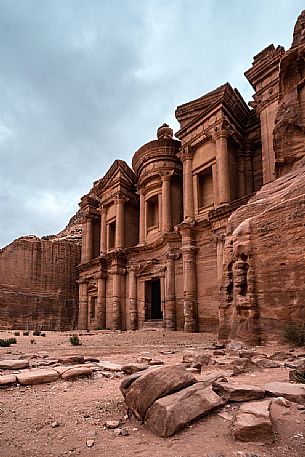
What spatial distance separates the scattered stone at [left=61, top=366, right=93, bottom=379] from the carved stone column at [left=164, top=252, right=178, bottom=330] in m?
13.8

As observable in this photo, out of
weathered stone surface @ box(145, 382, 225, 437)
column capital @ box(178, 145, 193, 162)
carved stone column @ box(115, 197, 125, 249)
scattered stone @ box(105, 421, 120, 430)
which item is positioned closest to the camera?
weathered stone surface @ box(145, 382, 225, 437)

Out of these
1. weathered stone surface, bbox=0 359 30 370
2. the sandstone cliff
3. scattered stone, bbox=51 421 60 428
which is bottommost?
weathered stone surface, bbox=0 359 30 370

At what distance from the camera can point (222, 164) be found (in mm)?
17953

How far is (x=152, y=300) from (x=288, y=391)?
20.6 m

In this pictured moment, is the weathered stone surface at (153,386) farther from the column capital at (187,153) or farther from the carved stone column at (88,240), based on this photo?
the carved stone column at (88,240)

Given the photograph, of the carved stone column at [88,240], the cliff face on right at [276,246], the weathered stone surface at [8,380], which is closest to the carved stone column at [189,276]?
the cliff face on right at [276,246]

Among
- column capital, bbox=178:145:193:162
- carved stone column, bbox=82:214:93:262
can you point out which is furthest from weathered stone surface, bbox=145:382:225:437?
carved stone column, bbox=82:214:93:262

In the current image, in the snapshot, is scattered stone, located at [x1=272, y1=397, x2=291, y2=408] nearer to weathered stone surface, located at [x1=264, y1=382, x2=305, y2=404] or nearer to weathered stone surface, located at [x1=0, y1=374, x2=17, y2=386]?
weathered stone surface, located at [x1=264, y1=382, x2=305, y2=404]

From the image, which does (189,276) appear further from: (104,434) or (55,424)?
(104,434)

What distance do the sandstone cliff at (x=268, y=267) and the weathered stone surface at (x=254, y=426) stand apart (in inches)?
170

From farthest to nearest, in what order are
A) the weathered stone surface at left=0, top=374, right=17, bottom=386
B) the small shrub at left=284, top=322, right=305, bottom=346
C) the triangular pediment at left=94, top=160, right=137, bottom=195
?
1. the triangular pediment at left=94, top=160, right=137, bottom=195
2. the small shrub at left=284, top=322, right=305, bottom=346
3. the weathered stone surface at left=0, top=374, right=17, bottom=386

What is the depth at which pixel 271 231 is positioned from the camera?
7.38 m

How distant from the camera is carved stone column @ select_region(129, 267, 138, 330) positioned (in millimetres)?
21578

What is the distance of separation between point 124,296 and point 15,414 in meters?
20.4
